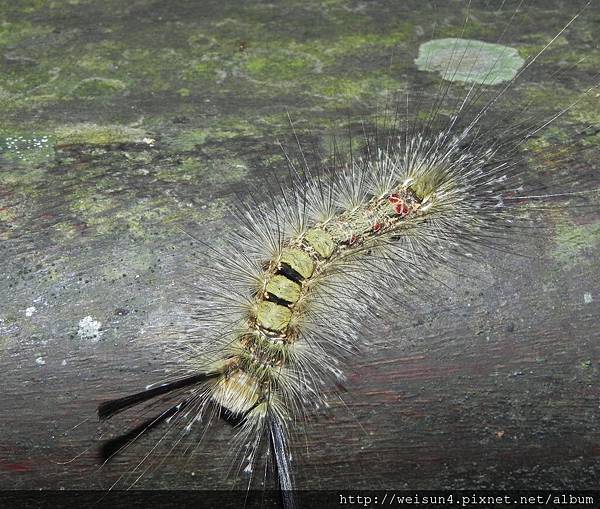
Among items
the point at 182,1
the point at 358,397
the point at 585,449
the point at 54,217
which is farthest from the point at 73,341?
the point at 182,1

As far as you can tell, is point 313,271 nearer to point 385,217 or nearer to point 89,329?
point 385,217

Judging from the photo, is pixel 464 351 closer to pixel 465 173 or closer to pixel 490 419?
pixel 490 419

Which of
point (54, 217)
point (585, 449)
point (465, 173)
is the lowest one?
point (585, 449)

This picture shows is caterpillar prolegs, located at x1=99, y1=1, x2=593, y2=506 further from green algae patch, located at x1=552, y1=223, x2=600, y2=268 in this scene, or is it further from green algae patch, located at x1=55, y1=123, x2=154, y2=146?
green algae patch, located at x1=55, y1=123, x2=154, y2=146

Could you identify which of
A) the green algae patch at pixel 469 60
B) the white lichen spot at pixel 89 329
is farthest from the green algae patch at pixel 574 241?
the white lichen spot at pixel 89 329

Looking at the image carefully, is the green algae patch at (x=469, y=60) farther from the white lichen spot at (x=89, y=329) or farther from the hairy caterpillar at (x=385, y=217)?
the white lichen spot at (x=89, y=329)

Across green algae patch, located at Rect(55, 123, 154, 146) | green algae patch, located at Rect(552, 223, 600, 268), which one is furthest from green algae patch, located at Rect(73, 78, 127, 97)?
green algae patch, located at Rect(552, 223, 600, 268)
